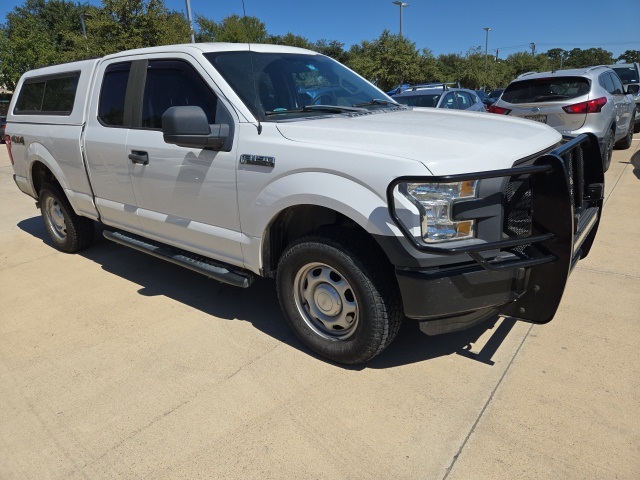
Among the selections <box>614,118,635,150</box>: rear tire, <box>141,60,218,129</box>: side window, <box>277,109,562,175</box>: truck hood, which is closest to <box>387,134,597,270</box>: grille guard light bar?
<box>277,109,562,175</box>: truck hood

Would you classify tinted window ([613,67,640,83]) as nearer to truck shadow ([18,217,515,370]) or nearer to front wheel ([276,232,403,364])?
truck shadow ([18,217,515,370])

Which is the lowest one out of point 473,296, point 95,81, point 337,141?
point 473,296

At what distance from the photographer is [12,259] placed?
544 centimetres

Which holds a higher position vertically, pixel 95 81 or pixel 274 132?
pixel 95 81

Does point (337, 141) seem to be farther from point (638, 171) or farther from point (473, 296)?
point (638, 171)

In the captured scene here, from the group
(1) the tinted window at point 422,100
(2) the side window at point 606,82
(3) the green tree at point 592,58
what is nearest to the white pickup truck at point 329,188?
(2) the side window at point 606,82

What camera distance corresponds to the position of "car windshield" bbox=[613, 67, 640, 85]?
534 inches

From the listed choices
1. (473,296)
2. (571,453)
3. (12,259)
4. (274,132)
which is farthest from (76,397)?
(12,259)

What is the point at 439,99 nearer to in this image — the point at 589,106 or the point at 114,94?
the point at 589,106

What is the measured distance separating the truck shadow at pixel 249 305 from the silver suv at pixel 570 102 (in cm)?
502

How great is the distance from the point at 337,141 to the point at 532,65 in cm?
6414

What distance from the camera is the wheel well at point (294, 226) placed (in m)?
2.91

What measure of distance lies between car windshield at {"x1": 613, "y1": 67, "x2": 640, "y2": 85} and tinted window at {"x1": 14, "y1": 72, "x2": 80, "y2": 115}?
14305 mm

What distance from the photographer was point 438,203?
2.37 meters
